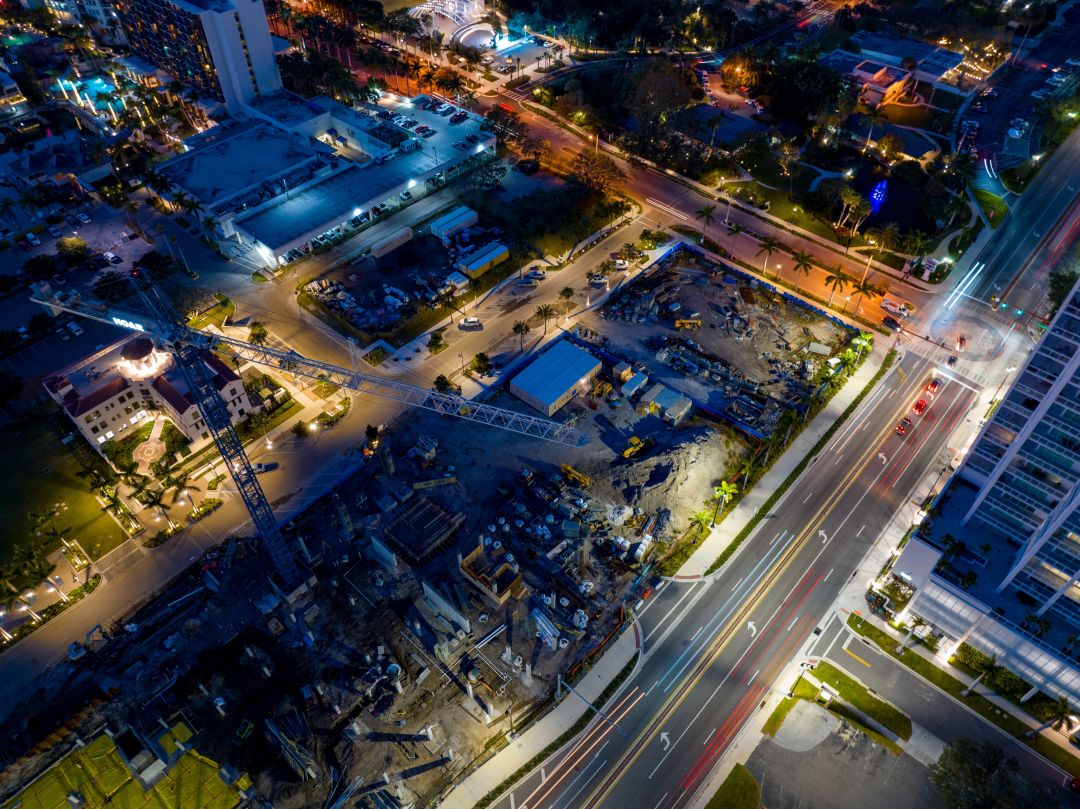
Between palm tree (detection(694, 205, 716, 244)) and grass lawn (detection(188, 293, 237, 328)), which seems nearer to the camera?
grass lawn (detection(188, 293, 237, 328))

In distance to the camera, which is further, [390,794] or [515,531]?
[515,531]

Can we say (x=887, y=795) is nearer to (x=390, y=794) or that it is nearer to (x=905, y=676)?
(x=905, y=676)

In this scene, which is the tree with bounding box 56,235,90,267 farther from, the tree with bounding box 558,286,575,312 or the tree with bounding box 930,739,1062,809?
the tree with bounding box 930,739,1062,809


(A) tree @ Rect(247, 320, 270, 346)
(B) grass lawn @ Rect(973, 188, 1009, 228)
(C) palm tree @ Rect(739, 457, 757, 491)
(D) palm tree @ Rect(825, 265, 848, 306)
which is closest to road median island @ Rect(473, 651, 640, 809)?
(C) palm tree @ Rect(739, 457, 757, 491)

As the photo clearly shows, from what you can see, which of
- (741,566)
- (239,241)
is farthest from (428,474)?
(239,241)

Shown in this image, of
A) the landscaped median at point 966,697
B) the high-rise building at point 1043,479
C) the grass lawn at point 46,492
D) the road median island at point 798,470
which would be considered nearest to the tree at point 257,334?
the grass lawn at point 46,492

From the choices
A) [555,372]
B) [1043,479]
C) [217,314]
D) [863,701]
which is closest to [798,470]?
[1043,479]
